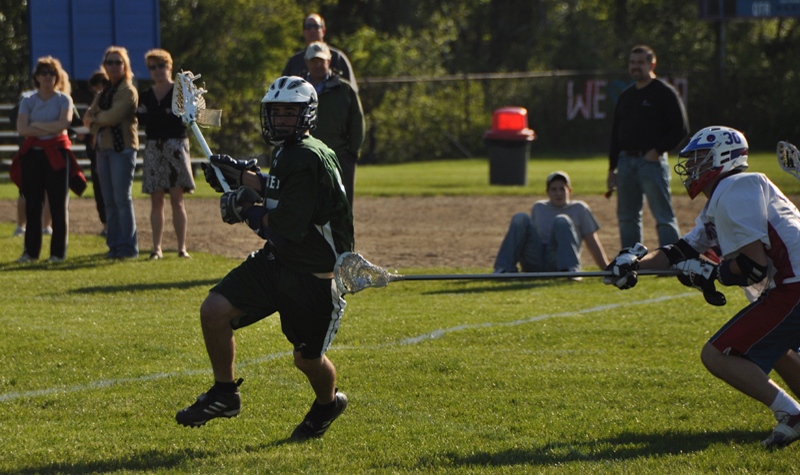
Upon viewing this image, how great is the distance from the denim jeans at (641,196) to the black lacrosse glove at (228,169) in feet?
18.9

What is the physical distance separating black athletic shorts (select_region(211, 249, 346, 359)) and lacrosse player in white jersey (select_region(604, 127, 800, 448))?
1.95 m

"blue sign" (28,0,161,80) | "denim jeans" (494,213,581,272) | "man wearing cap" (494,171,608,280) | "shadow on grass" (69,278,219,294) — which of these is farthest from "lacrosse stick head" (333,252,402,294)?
"blue sign" (28,0,161,80)

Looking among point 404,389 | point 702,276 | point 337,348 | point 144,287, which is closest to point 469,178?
point 144,287

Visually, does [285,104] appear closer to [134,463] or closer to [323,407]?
[323,407]

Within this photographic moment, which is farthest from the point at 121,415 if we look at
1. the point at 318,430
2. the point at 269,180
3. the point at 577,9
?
the point at 577,9

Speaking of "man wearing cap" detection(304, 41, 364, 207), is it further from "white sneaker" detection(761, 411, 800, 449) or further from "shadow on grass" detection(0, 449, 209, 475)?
"white sneaker" detection(761, 411, 800, 449)

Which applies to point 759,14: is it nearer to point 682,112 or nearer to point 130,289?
point 682,112

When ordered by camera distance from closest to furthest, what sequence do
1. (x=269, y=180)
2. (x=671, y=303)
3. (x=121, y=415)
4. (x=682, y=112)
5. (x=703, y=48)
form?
(x=269, y=180)
(x=121, y=415)
(x=671, y=303)
(x=682, y=112)
(x=703, y=48)

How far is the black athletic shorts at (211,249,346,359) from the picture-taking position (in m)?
4.57

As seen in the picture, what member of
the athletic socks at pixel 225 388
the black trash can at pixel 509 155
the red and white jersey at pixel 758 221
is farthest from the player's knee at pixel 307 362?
the black trash can at pixel 509 155

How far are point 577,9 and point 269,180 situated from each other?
44110mm

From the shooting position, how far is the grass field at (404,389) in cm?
444

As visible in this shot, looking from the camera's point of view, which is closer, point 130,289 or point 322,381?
point 322,381

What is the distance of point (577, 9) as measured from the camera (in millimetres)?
46188
